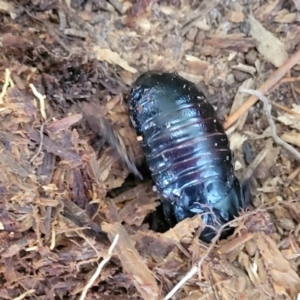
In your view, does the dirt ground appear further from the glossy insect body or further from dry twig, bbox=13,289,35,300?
the glossy insect body

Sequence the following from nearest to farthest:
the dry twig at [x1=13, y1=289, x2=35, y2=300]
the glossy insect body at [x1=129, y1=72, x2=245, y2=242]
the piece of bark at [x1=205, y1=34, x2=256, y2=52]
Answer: the dry twig at [x1=13, y1=289, x2=35, y2=300] → the glossy insect body at [x1=129, y1=72, x2=245, y2=242] → the piece of bark at [x1=205, y1=34, x2=256, y2=52]

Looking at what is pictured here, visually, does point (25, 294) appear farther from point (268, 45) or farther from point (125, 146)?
point (268, 45)

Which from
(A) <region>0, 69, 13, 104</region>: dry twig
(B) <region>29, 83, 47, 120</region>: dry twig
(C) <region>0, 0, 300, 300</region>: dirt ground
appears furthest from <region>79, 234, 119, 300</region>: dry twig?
(A) <region>0, 69, 13, 104</region>: dry twig

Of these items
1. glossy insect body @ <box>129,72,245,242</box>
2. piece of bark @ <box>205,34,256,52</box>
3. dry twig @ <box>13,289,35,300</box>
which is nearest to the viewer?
dry twig @ <box>13,289,35,300</box>

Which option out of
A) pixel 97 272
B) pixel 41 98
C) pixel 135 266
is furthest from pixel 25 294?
pixel 41 98

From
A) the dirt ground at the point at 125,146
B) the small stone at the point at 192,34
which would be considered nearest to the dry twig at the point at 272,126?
the dirt ground at the point at 125,146

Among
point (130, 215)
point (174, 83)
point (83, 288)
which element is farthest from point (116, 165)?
point (83, 288)

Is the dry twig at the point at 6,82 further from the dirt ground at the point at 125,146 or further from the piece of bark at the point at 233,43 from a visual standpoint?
the piece of bark at the point at 233,43
